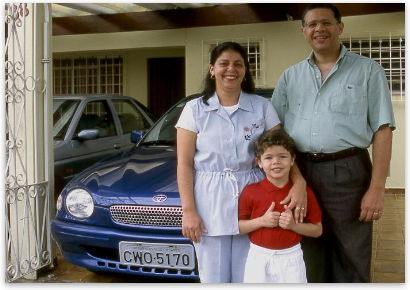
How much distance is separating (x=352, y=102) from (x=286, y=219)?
0.73 metres

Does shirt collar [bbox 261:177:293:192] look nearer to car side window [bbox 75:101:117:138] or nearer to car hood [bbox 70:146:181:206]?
car hood [bbox 70:146:181:206]

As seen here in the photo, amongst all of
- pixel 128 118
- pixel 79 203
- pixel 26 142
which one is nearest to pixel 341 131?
pixel 79 203

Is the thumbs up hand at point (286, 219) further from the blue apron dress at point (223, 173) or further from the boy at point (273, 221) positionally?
the blue apron dress at point (223, 173)

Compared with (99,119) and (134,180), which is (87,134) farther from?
(134,180)

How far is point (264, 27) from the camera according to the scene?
7500 mm

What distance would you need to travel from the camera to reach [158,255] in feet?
10.1

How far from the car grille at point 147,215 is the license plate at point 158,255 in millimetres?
144

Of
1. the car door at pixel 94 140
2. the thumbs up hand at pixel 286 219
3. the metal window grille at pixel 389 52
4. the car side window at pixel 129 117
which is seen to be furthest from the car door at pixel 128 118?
the thumbs up hand at pixel 286 219

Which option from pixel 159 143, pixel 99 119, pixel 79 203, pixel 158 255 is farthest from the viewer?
pixel 99 119

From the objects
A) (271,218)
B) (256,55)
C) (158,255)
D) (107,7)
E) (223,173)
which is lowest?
(158,255)

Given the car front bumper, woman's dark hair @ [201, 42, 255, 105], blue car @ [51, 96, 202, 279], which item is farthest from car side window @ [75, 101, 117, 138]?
woman's dark hair @ [201, 42, 255, 105]

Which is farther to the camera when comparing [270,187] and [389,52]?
[389,52]

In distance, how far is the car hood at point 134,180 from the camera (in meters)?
3.20

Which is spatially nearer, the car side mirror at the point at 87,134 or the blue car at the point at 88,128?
the blue car at the point at 88,128
